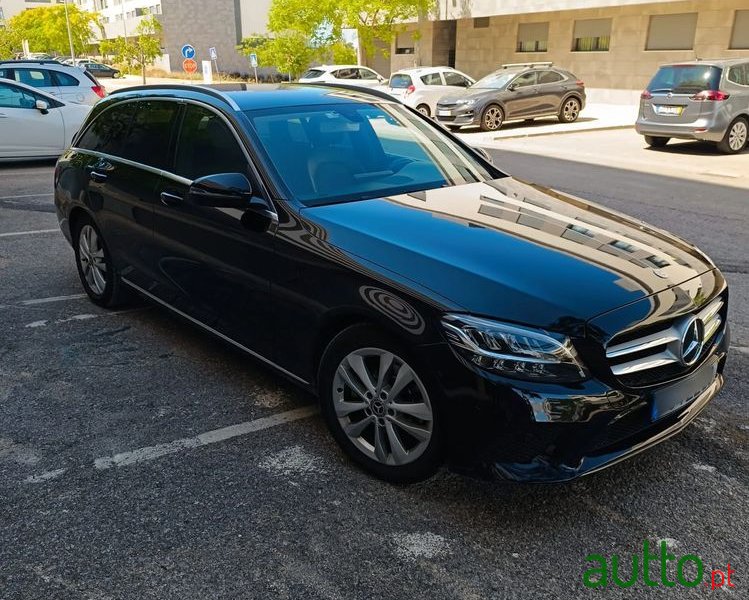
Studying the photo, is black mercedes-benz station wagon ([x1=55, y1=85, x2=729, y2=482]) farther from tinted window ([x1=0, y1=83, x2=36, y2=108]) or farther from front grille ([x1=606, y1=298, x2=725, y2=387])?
tinted window ([x1=0, y1=83, x2=36, y2=108])

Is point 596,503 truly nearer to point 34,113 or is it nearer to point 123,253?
point 123,253

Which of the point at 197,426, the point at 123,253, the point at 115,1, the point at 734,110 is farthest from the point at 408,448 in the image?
the point at 115,1

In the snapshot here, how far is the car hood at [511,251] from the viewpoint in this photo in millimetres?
2672

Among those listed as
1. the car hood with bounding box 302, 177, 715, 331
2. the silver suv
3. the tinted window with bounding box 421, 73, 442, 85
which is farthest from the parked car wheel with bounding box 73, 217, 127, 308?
the tinted window with bounding box 421, 73, 442, 85

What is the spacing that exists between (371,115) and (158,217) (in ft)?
4.72

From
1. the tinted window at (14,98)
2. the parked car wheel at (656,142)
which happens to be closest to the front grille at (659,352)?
the tinted window at (14,98)

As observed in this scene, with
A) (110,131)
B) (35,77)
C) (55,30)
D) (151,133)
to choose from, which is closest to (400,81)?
(35,77)

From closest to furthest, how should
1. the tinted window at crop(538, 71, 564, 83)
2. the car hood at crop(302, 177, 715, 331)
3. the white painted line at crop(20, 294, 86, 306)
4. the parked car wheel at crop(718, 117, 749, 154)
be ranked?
1. the car hood at crop(302, 177, 715, 331)
2. the white painted line at crop(20, 294, 86, 306)
3. the parked car wheel at crop(718, 117, 749, 154)
4. the tinted window at crop(538, 71, 564, 83)

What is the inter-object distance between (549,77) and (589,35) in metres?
11.7

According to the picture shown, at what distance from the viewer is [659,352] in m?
2.76

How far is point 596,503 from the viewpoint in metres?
2.97

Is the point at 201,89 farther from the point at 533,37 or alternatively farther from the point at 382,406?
the point at 533,37

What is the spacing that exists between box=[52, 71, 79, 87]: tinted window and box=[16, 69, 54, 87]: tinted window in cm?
13

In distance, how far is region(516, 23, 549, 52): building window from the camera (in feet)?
103
